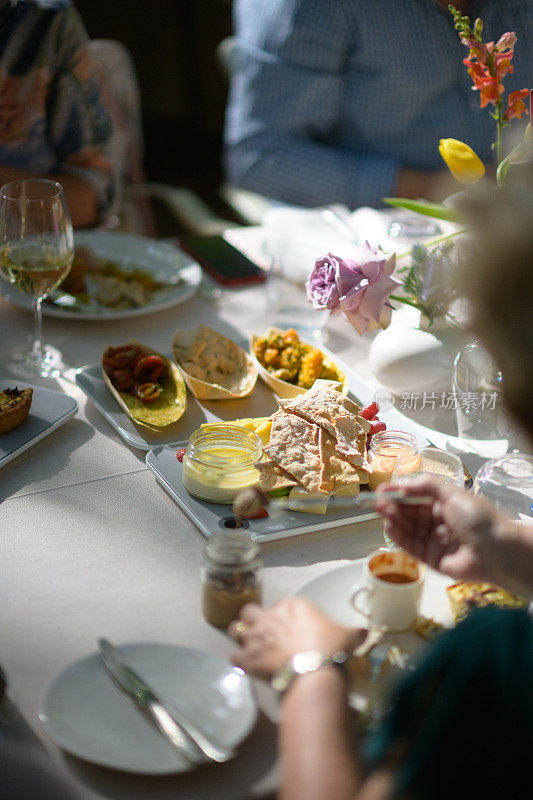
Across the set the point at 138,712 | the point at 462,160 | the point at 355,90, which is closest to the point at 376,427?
the point at 462,160

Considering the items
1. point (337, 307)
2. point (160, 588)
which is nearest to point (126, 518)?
point (160, 588)

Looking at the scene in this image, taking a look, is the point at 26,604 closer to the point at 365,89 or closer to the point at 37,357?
the point at 37,357

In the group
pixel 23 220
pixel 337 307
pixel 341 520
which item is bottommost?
pixel 341 520

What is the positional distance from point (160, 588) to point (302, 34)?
6.81ft

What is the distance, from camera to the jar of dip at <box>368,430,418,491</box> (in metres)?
1.17

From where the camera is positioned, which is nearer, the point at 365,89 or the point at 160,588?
the point at 160,588

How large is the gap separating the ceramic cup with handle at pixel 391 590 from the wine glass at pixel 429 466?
14 cm

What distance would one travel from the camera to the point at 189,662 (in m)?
0.84

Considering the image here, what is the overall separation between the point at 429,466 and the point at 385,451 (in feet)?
0.22

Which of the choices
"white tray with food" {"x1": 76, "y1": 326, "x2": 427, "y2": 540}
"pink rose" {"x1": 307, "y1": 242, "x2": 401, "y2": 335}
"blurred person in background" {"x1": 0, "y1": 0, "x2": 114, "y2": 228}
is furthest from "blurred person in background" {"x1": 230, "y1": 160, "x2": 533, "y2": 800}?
"blurred person in background" {"x1": 0, "y1": 0, "x2": 114, "y2": 228}

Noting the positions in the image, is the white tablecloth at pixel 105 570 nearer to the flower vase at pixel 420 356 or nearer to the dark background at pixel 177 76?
the flower vase at pixel 420 356

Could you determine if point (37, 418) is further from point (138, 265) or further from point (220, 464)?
point (138, 265)

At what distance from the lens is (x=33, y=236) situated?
55.9 inches

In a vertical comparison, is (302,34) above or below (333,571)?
above
